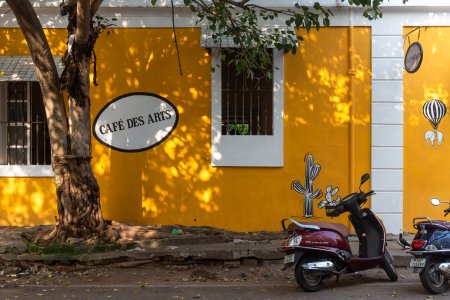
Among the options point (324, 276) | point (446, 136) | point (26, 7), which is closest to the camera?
point (324, 276)

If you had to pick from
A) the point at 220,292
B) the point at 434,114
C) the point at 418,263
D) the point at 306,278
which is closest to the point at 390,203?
the point at 434,114

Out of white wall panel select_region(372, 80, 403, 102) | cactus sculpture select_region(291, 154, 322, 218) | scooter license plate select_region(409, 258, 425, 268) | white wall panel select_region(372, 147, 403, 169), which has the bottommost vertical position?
scooter license plate select_region(409, 258, 425, 268)

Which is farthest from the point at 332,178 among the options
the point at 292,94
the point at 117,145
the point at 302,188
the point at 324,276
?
the point at 117,145

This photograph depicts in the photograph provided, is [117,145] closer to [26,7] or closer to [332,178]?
[26,7]

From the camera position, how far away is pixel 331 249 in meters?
6.38

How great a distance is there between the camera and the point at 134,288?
6699 millimetres

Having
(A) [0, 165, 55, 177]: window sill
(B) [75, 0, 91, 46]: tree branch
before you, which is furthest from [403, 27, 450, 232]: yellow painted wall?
(A) [0, 165, 55, 177]: window sill

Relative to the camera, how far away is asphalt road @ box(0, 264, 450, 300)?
249 inches

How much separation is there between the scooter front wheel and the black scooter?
3.80 ft

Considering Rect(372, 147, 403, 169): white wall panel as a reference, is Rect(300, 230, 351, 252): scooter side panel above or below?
below

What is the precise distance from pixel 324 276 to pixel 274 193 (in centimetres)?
292

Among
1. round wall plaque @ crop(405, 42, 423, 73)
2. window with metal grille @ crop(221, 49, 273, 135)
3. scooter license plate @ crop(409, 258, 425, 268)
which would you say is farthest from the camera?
window with metal grille @ crop(221, 49, 273, 135)

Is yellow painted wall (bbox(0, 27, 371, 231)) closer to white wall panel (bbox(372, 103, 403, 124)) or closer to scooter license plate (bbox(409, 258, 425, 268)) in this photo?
white wall panel (bbox(372, 103, 403, 124))

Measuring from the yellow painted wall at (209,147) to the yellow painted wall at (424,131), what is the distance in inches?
29.9
